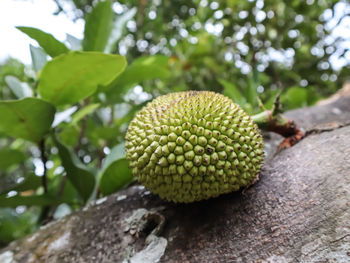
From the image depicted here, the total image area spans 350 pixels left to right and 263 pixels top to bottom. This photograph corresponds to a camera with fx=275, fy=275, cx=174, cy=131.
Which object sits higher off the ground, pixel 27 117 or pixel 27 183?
pixel 27 117

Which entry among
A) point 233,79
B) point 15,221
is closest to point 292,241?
point 15,221

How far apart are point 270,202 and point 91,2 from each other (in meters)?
2.66

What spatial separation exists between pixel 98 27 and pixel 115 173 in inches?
29.5

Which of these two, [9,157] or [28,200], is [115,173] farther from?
[9,157]

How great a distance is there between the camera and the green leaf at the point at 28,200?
1.13 metres

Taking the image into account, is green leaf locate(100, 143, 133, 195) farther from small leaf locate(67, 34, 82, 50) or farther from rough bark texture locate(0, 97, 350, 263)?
small leaf locate(67, 34, 82, 50)

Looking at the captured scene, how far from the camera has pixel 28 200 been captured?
1.20 metres

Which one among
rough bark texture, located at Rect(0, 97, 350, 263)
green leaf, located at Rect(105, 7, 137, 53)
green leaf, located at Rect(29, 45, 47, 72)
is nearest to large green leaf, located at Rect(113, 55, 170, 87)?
green leaf, located at Rect(105, 7, 137, 53)

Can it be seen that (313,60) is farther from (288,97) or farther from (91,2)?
(91,2)

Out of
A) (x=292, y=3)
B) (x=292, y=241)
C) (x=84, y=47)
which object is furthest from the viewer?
(x=292, y=3)

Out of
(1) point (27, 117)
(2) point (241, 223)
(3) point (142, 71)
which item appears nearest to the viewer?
(2) point (241, 223)

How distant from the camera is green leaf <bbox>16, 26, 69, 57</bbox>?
1.16 metres

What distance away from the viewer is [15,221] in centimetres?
169

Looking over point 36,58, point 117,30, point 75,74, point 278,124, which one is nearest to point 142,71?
point 117,30
